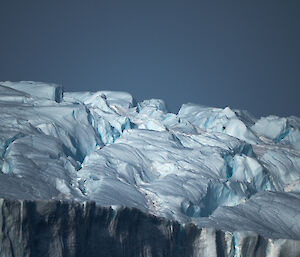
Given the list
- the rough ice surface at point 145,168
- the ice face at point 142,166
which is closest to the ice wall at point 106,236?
the rough ice surface at point 145,168

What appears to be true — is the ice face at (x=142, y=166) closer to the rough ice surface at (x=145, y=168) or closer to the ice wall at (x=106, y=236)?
the rough ice surface at (x=145, y=168)

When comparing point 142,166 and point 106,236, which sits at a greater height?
point 106,236

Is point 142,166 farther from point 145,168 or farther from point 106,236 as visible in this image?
point 106,236

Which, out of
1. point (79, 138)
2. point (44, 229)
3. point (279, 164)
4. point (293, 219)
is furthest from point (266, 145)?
point (44, 229)

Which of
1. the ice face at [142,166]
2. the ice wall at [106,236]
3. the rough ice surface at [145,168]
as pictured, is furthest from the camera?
the ice face at [142,166]

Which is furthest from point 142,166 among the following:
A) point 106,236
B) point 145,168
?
point 106,236

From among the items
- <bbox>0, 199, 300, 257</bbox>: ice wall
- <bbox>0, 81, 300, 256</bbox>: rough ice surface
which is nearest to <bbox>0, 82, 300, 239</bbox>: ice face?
<bbox>0, 81, 300, 256</bbox>: rough ice surface

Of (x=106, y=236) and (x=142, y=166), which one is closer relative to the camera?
(x=106, y=236)
